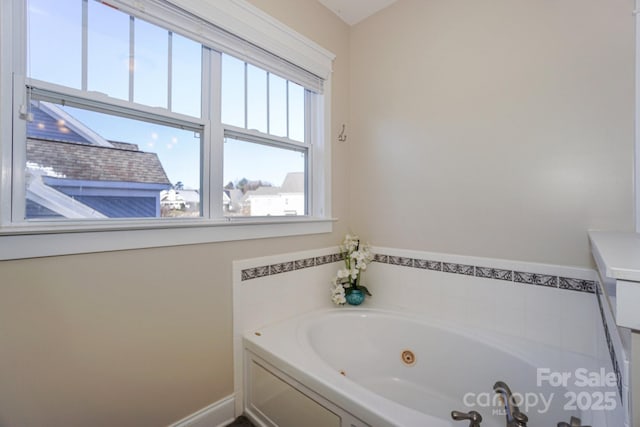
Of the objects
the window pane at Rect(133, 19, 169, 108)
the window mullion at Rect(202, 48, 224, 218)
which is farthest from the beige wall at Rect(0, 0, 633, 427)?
the window pane at Rect(133, 19, 169, 108)

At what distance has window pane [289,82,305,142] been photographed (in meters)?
1.99

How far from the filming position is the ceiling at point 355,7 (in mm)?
2053

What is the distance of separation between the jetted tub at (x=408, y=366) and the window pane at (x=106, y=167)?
895mm

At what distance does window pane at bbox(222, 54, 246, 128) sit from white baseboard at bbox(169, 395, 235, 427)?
5.04ft

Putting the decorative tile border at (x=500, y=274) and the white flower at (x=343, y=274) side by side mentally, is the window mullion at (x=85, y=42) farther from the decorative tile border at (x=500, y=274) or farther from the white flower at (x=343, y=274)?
the decorative tile border at (x=500, y=274)

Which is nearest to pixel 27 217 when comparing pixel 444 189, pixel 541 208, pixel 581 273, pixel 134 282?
pixel 134 282

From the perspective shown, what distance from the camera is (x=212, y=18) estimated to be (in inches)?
56.7

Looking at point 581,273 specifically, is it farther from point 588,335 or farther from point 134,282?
point 134,282

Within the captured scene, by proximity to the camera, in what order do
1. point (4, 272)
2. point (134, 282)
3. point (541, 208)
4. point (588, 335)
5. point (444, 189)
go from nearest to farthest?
point (4, 272)
point (134, 282)
point (588, 335)
point (541, 208)
point (444, 189)

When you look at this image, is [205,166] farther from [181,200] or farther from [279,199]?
[279,199]

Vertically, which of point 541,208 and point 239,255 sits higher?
point 541,208

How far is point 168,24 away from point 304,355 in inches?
67.4

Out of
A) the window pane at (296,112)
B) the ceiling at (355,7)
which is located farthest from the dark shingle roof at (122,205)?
the ceiling at (355,7)

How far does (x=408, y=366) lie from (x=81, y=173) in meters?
1.99
